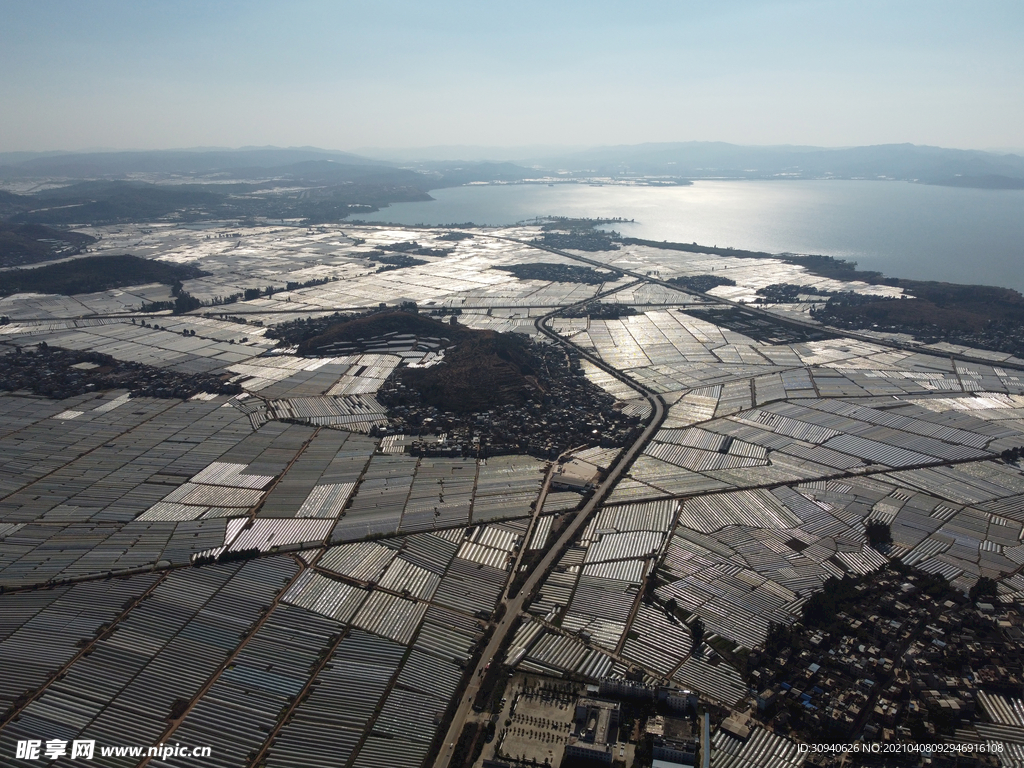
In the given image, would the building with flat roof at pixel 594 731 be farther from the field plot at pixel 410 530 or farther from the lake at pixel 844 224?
the lake at pixel 844 224

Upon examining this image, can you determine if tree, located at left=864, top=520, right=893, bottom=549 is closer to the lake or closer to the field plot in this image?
the field plot

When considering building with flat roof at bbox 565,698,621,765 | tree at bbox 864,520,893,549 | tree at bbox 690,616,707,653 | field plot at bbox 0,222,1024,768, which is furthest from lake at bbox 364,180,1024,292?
building with flat roof at bbox 565,698,621,765

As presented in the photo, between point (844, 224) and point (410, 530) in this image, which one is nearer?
point (410, 530)

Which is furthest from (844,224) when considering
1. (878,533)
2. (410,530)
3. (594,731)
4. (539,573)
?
(594,731)

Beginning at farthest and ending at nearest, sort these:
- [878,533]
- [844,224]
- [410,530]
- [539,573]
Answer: [844,224], [410,530], [878,533], [539,573]

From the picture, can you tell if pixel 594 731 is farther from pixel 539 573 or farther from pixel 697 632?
pixel 539 573

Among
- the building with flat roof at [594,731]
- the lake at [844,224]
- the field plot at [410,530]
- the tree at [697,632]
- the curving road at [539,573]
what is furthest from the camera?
the lake at [844,224]

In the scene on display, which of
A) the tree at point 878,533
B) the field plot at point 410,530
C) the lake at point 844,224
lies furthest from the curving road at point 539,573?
the lake at point 844,224
